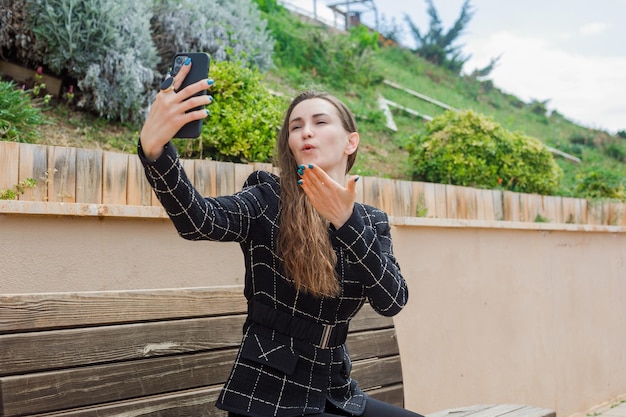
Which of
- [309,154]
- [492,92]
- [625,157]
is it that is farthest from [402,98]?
[309,154]

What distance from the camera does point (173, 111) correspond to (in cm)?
161

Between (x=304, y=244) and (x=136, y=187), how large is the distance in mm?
1406

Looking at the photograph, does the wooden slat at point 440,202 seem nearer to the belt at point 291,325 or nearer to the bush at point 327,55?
the belt at point 291,325

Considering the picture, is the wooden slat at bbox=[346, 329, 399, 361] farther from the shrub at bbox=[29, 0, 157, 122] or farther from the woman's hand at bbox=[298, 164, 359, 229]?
the shrub at bbox=[29, 0, 157, 122]

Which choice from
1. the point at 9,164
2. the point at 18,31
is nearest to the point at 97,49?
the point at 18,31

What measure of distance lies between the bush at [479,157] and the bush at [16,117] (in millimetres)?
3443

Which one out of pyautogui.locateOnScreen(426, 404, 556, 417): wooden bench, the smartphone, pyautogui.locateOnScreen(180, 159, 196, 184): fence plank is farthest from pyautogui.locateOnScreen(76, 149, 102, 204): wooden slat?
pyautogui.locateOnScreen(426, 404, 556, 417): wooden bench

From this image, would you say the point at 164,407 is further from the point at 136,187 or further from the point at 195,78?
the point at 136,187

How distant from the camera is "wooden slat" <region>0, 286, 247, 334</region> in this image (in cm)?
186

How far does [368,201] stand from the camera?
441 centimetres

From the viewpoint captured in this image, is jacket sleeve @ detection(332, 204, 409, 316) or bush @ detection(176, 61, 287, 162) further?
bush @ detection(176, 61, 287, 162)

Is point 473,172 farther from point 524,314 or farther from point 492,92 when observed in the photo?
point 492,92

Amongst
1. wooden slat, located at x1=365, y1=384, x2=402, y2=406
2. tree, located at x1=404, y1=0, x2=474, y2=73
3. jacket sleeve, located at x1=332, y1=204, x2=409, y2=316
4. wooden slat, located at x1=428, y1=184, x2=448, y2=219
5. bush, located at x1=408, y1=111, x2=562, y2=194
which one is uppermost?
tree, located at x1=404, y1=0, x2=474, y2=73

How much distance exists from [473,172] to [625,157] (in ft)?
32.3
